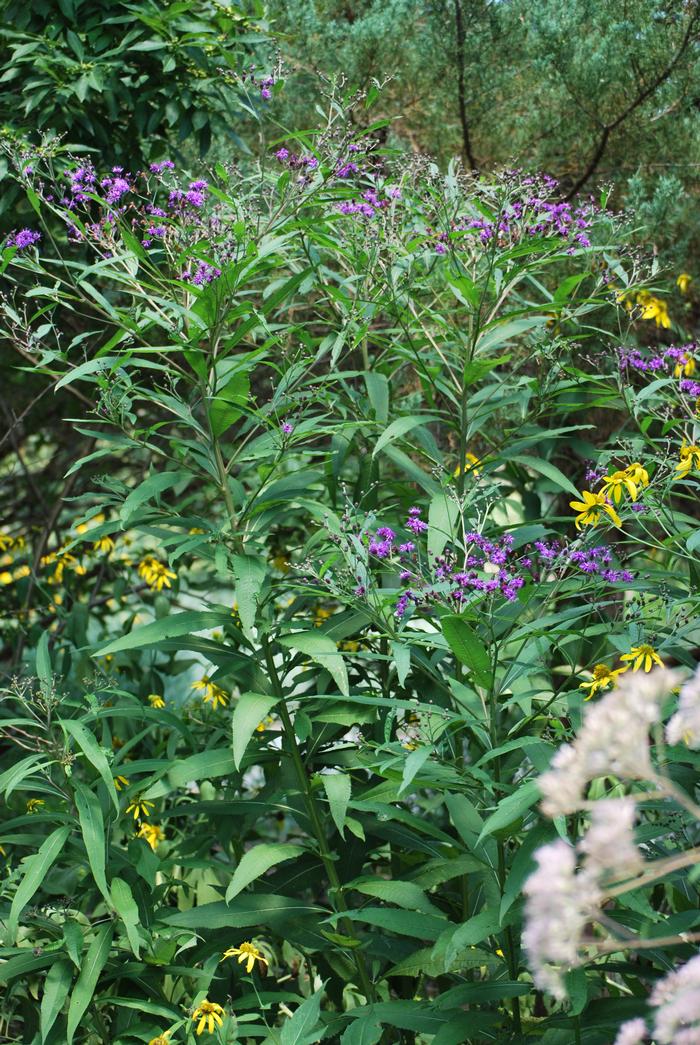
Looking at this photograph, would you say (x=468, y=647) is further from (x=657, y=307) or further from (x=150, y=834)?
(x=657, y=307)

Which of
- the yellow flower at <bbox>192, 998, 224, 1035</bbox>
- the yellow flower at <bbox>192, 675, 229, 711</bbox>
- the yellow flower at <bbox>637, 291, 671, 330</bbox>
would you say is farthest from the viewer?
the yellow flower at <bbox>637, 291, 671, 330</bbox>

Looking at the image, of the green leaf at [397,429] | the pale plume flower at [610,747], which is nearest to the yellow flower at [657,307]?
the green leaf at [397,429]

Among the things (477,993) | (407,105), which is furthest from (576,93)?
(477,993)

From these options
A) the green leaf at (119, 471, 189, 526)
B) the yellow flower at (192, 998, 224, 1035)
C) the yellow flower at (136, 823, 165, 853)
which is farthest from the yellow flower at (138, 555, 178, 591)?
the yellow flower at (192, 998, 224, 1035)

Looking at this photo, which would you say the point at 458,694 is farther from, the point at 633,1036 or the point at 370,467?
the point at 633,1036

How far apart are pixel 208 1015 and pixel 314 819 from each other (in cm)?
44

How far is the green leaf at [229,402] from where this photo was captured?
2324 millimetres

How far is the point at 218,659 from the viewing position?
7.95ft

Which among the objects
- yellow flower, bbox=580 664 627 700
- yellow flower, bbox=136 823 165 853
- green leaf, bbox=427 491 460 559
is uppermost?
green leaf, bbox=427 491 460 559

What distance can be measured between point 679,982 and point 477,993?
3.45 feet

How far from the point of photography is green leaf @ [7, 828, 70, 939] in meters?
2.07

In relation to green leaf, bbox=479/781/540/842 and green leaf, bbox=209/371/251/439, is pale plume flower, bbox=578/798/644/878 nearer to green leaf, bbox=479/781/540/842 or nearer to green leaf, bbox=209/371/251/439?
green leaf, bbox=479/781/540/842

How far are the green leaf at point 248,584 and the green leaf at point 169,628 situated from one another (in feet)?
0.25

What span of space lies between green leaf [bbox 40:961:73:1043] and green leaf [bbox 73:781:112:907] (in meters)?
0.17
